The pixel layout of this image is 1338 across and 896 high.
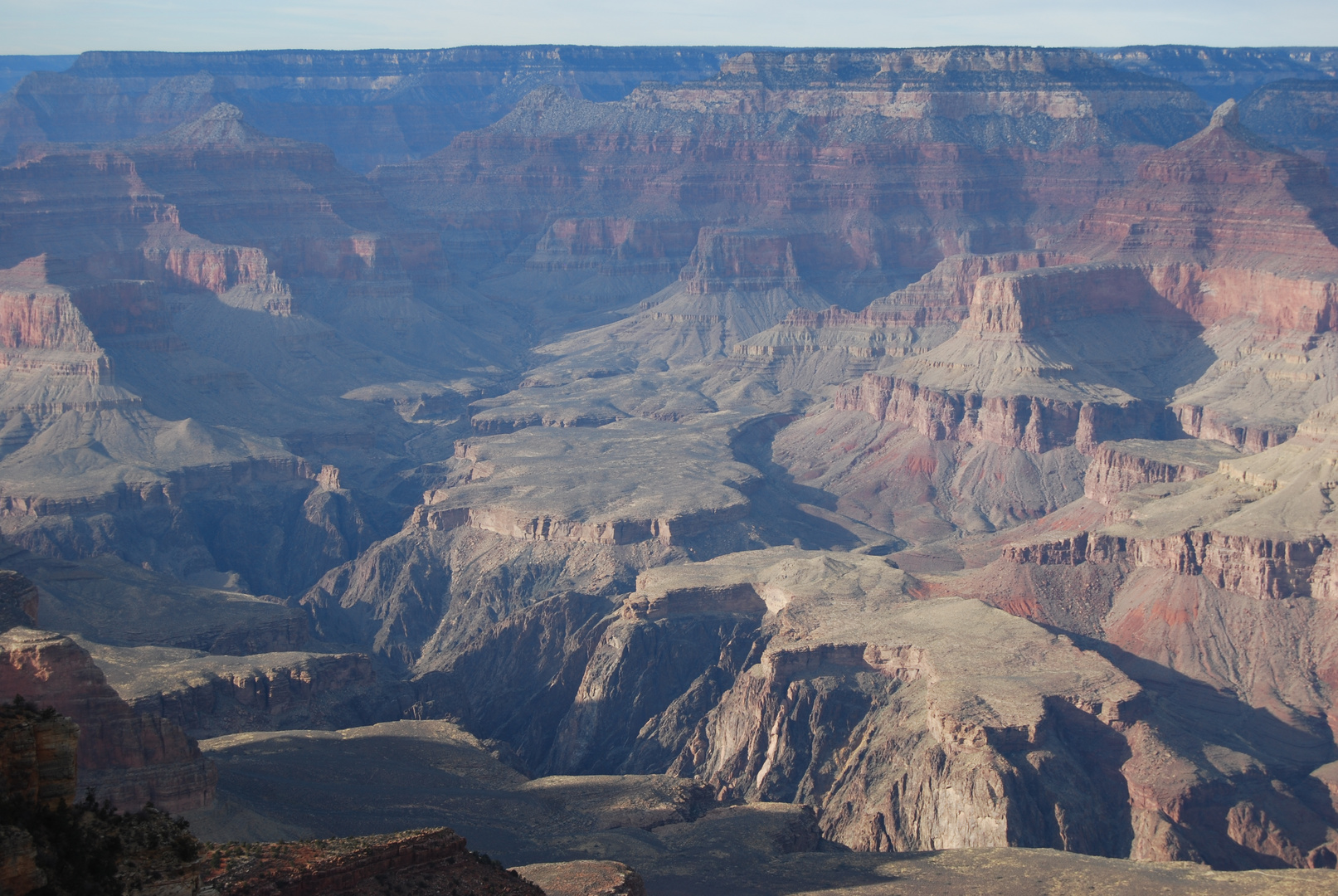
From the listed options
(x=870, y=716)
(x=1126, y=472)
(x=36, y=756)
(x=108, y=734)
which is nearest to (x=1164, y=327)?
(x=1126, y=472)

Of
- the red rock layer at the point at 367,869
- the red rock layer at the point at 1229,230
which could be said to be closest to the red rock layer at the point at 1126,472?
the red rock layer at the point at 1229,230

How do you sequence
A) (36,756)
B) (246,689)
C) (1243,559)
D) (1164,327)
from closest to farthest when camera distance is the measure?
1. (36,756)
2. (246,689)
3. (1243,559)
4. (1164,327)

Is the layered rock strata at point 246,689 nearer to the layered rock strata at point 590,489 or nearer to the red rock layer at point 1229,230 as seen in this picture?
the layered rock strata at point 590,489

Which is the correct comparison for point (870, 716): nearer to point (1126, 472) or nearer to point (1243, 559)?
point (1243, 559)

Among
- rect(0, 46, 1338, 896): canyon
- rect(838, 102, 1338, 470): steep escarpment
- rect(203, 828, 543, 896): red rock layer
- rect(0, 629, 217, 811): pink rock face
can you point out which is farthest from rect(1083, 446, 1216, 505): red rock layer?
rect(203, 828, 543, 896): red rock layer

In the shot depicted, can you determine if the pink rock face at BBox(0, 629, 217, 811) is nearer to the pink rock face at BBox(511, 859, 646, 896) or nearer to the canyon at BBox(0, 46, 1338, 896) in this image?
the canyon at BBox(0, 46, 1338, 896)
